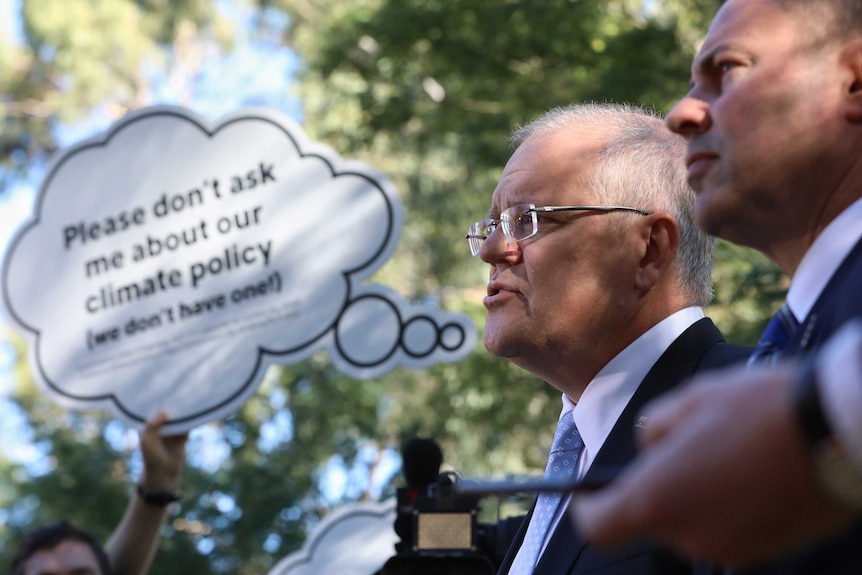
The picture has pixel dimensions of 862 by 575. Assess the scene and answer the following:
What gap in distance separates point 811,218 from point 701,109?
19 centimetres

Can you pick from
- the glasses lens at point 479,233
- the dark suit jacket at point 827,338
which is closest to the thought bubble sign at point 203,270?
the glasses lens at point 479,233

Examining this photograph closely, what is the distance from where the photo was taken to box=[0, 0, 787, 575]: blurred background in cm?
736

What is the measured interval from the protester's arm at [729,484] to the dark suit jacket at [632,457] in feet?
2.69

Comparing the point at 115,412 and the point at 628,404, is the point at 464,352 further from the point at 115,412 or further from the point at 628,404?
the point at 628,404

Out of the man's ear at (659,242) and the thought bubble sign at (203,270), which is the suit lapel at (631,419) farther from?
the thought bubble sign at (203,270)

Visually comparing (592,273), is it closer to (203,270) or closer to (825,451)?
(825,451)

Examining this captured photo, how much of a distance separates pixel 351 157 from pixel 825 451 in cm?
1088

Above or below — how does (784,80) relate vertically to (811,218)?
above

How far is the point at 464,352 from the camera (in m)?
4.04

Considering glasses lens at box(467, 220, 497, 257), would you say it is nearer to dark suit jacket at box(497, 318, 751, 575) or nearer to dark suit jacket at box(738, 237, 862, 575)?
dark suit jacket at box(497, 318, 751, 575)

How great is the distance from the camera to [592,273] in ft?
7.73

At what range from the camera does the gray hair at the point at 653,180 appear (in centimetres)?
240

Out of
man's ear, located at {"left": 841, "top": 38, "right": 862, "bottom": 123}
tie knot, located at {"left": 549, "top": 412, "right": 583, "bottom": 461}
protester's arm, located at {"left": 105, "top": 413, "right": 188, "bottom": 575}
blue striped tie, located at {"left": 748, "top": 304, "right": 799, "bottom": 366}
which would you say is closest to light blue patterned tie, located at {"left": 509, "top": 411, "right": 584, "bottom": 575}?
tie knot, located at {"left": 549, "top": 412, "right": 583, "bottom": 461}

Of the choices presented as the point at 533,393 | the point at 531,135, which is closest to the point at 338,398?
the point at 533,393
